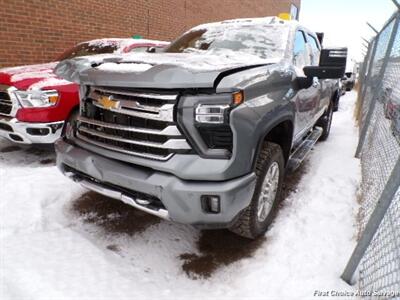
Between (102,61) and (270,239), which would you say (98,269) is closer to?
(270,239)

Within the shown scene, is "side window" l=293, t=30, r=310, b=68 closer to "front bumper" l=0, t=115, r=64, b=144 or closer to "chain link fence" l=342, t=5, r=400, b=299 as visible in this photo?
"chain link fence" l=342, t=5, r=400, b=299

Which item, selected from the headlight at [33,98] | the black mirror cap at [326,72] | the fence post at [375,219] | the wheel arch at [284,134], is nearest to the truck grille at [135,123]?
the wheel arch at [284,134]

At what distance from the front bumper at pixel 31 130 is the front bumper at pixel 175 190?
80.8 inches

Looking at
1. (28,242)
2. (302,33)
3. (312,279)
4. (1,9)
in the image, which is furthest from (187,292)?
(1,9)

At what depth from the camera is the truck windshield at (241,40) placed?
313cm

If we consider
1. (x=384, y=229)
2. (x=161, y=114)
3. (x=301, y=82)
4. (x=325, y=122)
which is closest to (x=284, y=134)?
(x=301, y=82)

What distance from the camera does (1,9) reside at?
5891 millimetres

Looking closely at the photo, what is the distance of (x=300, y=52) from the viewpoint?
3496 millimetres

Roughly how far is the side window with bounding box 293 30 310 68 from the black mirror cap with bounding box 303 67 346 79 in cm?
51

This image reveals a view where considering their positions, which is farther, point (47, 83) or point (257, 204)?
point (47, 83)

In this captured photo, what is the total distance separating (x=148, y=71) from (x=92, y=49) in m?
4.02

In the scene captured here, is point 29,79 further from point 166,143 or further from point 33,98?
point 166,143

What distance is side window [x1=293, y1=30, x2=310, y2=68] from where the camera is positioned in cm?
331

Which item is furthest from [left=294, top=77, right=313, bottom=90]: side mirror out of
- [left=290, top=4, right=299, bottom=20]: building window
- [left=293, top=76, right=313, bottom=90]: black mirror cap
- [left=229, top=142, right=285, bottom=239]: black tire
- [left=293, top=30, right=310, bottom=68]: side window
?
[left=290, top=4, right=299, bottom=20]: building window
